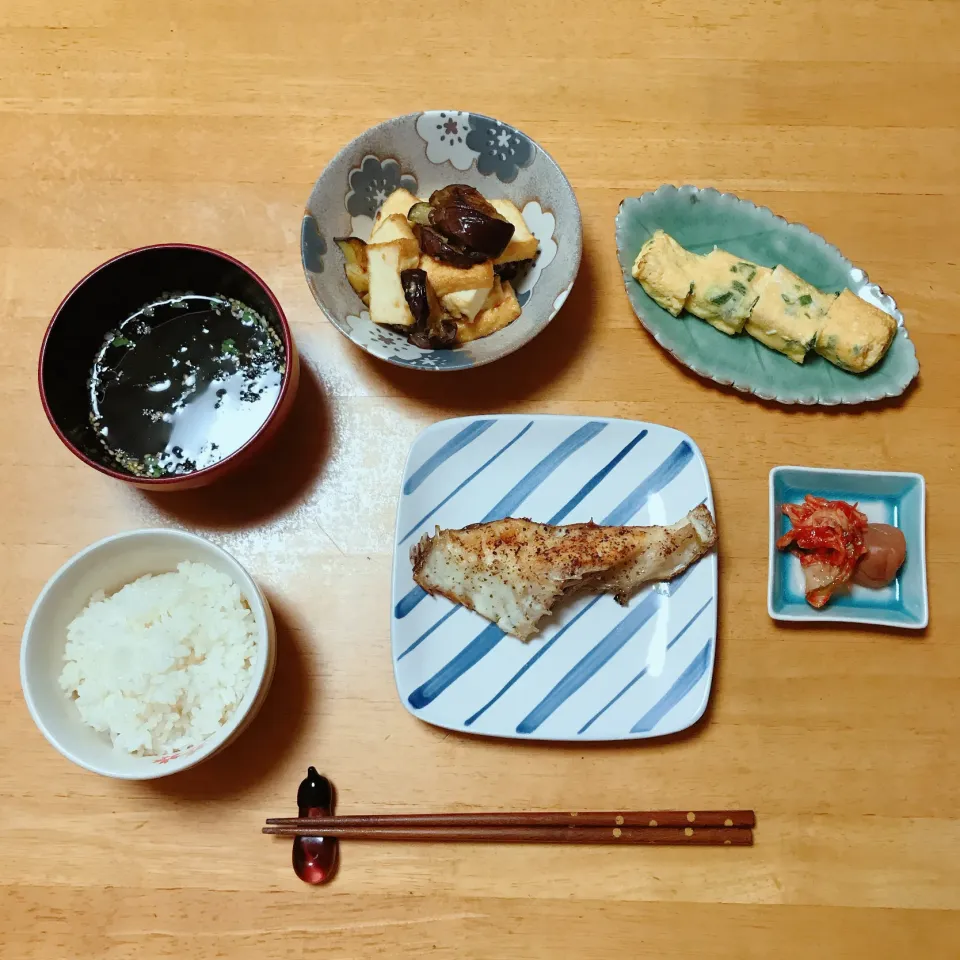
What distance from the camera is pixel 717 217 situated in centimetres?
177

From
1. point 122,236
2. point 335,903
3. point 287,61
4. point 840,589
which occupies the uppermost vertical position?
point 287,61

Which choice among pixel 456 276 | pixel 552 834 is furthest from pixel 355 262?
pixel 552 834

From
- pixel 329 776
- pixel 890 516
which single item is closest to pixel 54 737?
pixel 329 776

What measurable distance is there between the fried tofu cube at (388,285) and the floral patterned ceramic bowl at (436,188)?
0.05m

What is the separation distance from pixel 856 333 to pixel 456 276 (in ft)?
2.69

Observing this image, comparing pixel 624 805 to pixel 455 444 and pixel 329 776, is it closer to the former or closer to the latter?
pixel 329 776

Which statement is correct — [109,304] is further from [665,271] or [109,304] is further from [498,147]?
[665,271]

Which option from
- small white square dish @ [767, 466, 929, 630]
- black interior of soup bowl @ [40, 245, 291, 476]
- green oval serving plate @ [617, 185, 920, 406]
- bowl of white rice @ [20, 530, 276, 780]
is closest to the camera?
bowl of white rice @ [20, 530, 276, 780]

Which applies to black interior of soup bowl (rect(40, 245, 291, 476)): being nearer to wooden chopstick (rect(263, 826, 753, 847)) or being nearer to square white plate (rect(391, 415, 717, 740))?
square white plate (rect(391, 415, 717, 740))

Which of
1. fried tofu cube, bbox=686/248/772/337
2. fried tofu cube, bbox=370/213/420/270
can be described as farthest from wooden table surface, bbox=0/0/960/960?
fried tofu cube, bbox=370/213/420/270

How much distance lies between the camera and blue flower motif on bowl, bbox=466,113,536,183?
162 cm

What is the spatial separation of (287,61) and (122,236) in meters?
0.54

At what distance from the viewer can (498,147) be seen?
5.39 feet

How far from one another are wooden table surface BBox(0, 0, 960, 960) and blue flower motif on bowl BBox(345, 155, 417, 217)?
0.19 metres
